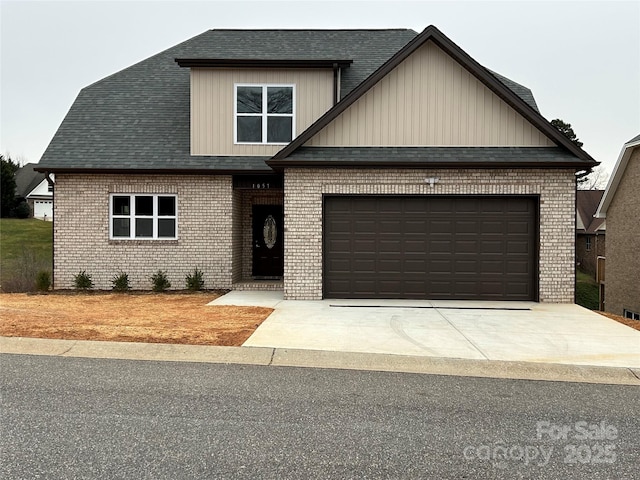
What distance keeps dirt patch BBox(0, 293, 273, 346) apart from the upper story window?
510cm

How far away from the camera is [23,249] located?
21.8m

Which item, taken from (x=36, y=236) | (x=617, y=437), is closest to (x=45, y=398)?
(x=617, y=437)

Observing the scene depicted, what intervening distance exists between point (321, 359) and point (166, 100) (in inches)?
505

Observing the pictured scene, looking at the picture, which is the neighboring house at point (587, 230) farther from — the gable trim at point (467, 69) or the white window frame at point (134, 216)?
the white window frame at point (134, 216)

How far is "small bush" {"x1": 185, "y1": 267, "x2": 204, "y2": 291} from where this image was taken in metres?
15.3

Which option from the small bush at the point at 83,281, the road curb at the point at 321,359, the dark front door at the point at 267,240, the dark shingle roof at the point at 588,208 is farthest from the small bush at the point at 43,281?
the dark shingle roof at the point at 588,208

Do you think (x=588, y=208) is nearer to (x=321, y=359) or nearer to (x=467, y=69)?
(x=467, y=69)

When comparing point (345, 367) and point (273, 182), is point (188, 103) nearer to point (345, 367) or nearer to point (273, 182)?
point (273, 182)

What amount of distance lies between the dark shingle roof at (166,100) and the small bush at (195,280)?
9.81 ft

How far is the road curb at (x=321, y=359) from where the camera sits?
6.96 meters

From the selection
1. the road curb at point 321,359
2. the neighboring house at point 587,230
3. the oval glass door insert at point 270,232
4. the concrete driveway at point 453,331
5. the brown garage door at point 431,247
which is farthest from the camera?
the neighboring house at point 587,230

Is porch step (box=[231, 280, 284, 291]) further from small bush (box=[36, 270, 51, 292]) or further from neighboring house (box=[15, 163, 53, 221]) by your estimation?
neighboring house (box=[15, 163, 53, 221])

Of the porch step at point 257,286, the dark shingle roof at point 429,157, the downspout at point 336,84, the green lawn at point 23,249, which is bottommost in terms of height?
the porch step at point 257,286

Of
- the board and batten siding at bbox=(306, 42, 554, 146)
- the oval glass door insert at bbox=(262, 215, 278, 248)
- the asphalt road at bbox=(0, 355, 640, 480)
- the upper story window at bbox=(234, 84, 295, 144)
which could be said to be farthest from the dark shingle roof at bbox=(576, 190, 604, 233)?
the asphalt road at bbox=(0, 355, 640, 480)
